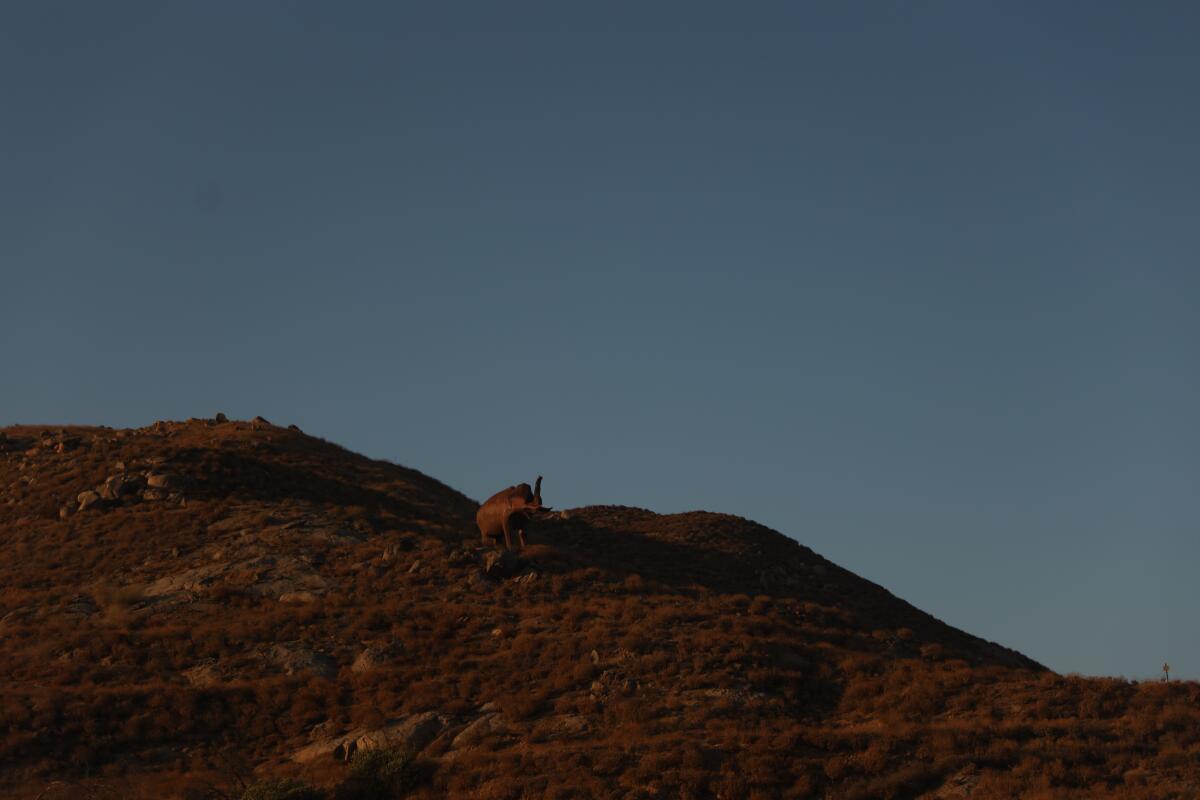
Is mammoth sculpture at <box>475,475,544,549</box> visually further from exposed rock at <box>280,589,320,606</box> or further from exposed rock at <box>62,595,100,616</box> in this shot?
exposed rock at <box>62,595,100,616</box>

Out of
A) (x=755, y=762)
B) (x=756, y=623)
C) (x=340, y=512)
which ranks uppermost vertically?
(x=340, y=512)

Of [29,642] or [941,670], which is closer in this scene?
[941,670]

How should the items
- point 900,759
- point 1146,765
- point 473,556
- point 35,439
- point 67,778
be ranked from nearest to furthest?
point 1146,765 → point 900,759 → point 67,778 → point 473,556 → point 35,439

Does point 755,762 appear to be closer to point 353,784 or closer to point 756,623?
point 353,784

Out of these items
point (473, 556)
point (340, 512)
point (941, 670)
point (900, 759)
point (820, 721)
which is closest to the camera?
point (900, 759)

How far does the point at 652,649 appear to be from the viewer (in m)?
32.6

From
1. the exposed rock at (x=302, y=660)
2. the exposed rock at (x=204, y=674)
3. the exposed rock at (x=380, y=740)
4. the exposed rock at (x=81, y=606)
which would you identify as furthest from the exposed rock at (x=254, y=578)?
the exposed rock at (x=380, y=740)

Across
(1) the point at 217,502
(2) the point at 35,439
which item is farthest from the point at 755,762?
(2) the point at 35,439

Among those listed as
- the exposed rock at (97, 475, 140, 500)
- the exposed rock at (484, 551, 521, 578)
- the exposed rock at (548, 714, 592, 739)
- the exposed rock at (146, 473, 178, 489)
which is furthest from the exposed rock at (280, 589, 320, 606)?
the exposed rock at (97, 475, 140, 500)

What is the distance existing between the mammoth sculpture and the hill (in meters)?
1.12

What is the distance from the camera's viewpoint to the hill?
24.5 meters

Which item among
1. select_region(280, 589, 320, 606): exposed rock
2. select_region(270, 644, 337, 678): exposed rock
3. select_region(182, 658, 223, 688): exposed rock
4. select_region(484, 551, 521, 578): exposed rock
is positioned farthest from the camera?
select_region(484, 551, 521, 578): exposed rock

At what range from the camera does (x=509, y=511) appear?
42.0 meters

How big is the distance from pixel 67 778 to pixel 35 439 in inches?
1452
